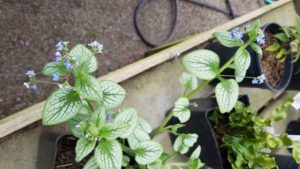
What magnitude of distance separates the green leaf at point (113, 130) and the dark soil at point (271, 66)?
0.81 m

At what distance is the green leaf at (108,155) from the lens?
0.82 metres

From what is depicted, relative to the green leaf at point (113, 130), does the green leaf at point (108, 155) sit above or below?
below

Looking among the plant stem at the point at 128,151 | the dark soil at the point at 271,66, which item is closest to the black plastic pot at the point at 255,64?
the dark soil at the point at 271,66

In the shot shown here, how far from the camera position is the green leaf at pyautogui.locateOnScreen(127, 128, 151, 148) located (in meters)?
1.01

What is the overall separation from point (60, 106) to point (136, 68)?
0.56m

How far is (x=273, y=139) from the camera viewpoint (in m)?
1.26

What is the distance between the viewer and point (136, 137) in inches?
40.3

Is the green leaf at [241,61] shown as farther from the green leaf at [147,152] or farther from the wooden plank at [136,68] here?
the wooden plank at [136,68]

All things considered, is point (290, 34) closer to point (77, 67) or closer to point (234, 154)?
point (234, 154)

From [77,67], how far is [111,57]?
0.73 m

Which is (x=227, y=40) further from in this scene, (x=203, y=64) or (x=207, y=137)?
(x=207, y=137)

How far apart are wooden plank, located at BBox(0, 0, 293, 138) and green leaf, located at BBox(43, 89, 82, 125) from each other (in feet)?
1.02

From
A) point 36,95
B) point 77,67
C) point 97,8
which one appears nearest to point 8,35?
point 36,95

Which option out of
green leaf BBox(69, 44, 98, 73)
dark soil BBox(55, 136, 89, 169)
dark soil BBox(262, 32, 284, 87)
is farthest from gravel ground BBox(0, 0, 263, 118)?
green leaf BBox(69, 44, 98, 73)
